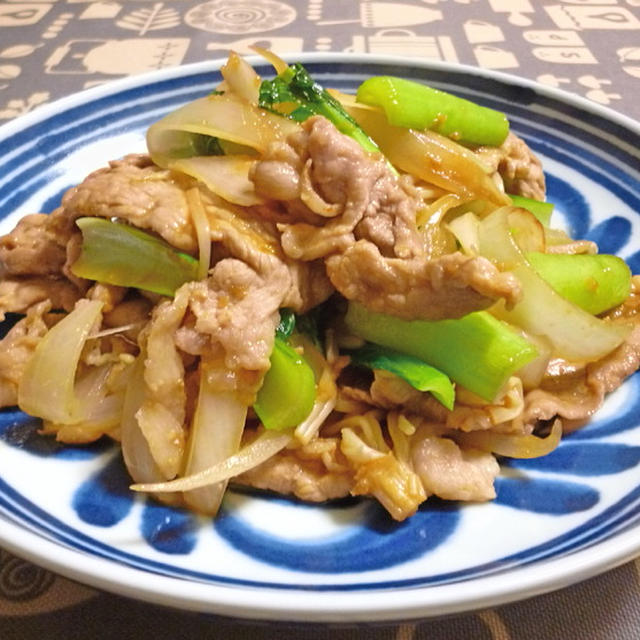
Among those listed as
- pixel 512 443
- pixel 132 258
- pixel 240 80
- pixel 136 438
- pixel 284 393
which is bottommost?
pixel 512 443

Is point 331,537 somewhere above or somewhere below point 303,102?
below

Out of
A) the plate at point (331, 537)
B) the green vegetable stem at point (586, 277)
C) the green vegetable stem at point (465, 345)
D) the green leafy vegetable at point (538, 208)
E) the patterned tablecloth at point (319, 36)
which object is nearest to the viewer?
the plate at point (331, 537)

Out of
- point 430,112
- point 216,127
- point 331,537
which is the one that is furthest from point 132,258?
point 430,112

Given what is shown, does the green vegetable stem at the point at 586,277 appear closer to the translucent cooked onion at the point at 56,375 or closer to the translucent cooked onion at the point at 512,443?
A: the translucent cooked onion at the point at 512,443

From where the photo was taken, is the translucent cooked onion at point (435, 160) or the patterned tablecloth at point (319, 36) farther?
the patterned tablecloth at point (319, 36)

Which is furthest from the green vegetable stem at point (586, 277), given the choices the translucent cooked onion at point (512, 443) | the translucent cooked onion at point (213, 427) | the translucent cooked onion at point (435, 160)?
the translucent cooked onion at point (213, 427)

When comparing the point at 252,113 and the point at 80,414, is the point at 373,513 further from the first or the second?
the point at 252,113

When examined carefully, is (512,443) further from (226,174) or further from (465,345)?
(226,174)

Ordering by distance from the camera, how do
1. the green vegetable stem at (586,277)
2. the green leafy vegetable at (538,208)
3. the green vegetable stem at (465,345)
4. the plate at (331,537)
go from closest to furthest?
the plate at (331,537), the green vegetable stem at (465,345), the green vegetable stem at (586,277), the green leafy vegetable at (538,208)

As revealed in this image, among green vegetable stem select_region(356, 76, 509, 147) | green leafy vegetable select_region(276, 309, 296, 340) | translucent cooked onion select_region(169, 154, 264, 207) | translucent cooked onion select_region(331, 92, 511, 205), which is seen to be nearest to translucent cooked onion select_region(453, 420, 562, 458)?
green leafy vegetable select_region(276, 309, 296, 340)
